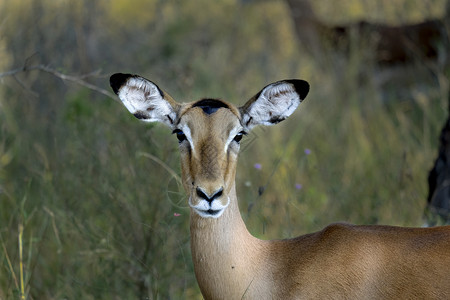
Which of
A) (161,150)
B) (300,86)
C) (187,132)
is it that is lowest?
(161,150)

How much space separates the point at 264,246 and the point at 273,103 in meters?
0.80

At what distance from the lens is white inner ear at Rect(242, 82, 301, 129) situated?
3.94m

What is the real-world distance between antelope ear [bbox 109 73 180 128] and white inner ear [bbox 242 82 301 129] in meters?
0.43

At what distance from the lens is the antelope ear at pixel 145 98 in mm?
3930

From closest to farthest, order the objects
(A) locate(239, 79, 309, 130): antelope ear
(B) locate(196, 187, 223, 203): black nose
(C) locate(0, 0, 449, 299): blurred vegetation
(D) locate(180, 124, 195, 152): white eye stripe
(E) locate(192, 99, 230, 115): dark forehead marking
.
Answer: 1. (B) locate(196, 187, 223, 203): black nose
2. (D) locate(180, 124, 195, 152): white eye stripe
3. (E) locate(192, 99, 230, 115): dark forehead marking
4. (A) locate(239, 79, 309, 130): antelope ear
5. (C) locate(0, 0, 449, 299): blurred vegetation

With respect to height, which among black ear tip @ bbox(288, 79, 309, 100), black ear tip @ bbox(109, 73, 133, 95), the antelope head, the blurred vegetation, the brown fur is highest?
black ear tip @ bbox(109, 73, 133, 95)

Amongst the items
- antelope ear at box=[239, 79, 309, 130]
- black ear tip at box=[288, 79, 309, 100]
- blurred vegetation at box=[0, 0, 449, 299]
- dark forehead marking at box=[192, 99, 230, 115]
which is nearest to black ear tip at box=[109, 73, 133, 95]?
dark forehead marking at box=[192, 99, 230, 115]

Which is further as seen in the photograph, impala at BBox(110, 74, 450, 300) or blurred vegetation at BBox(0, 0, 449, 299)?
blurred vegetation at BBox(0, 0, 449, 299)

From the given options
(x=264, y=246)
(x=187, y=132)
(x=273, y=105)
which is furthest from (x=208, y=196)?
(x=273, y=105)

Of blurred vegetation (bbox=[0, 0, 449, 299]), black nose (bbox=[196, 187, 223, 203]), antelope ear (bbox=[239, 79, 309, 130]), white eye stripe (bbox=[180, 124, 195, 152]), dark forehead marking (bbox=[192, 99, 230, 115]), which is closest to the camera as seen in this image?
black nose (bbox=[196, 187, 223, 203])

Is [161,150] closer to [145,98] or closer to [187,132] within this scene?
[145,98]

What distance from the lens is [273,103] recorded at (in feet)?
13.2

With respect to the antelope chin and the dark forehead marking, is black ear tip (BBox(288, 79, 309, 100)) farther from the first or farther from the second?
the antelope chin

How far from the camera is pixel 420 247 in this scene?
11.6ft
